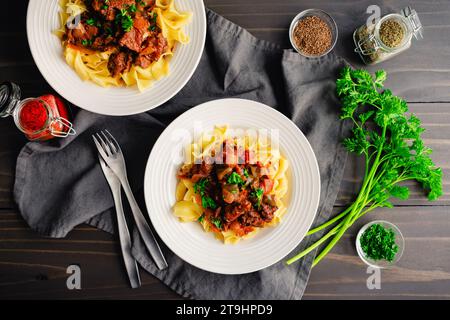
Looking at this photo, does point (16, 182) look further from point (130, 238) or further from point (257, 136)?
point (257, 136)

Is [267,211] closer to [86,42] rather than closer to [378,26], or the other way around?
[378,26]

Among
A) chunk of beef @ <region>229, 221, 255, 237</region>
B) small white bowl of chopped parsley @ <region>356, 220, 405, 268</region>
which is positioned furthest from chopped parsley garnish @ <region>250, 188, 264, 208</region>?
small white bowl of chopped parsley @ <region>356, 220, 405, 268</region>

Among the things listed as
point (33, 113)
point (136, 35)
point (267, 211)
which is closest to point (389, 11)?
point (267, 211)

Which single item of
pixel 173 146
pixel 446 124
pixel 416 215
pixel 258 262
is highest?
pixel 446 124

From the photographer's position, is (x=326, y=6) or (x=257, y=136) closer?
(x=257, y=136)

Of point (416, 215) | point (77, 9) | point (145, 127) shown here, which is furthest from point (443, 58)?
point (77, 9)
